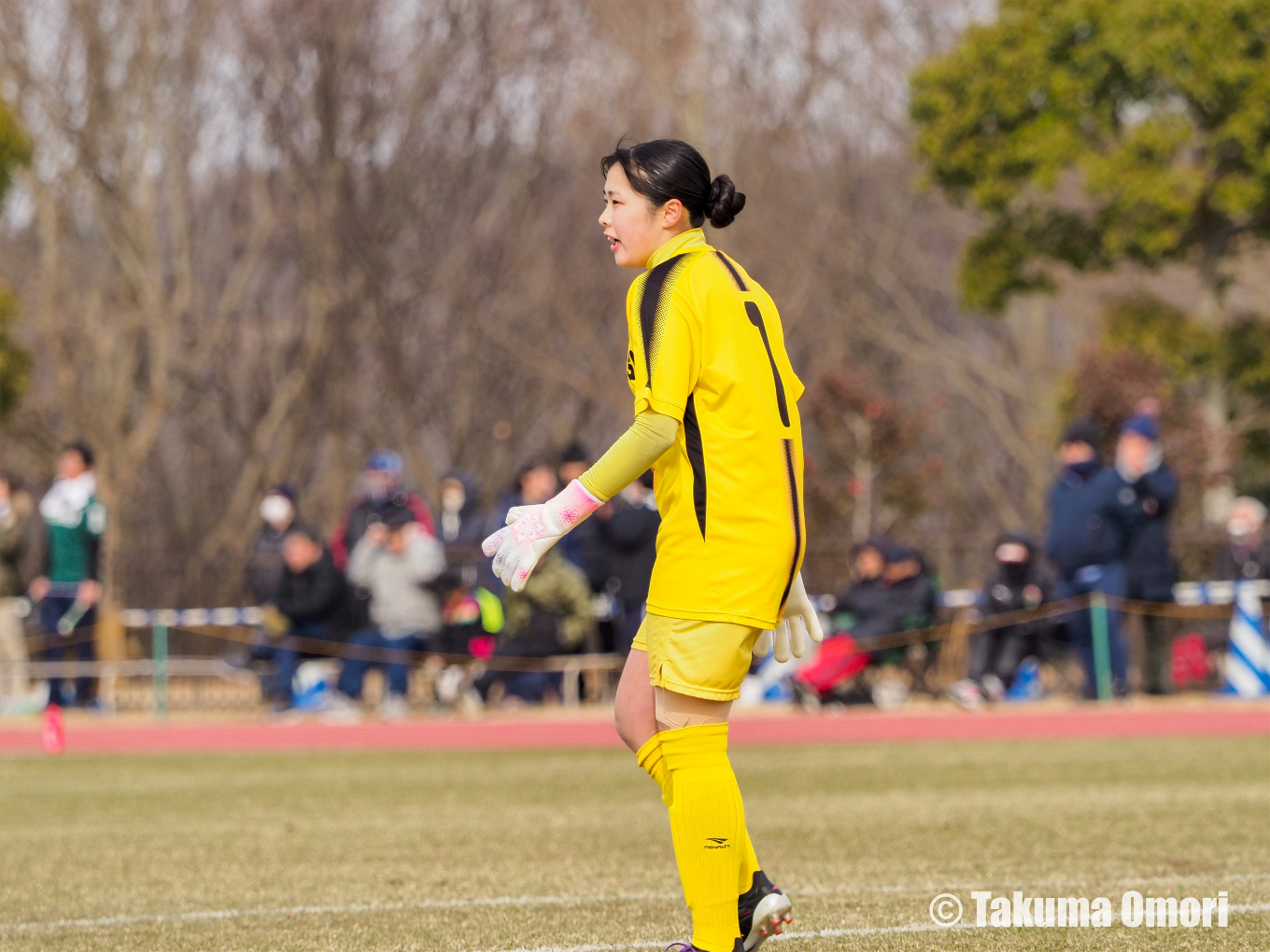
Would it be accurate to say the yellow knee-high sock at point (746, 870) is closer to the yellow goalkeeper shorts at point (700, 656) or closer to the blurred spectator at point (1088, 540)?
the yellow goalkeeper shorts at point (700, 656)

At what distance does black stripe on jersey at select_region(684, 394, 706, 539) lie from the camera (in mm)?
4359

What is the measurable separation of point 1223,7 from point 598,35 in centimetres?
1077

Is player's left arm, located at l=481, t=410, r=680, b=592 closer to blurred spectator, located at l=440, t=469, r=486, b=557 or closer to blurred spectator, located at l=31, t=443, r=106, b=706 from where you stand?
blurred spectator, located at l=31, t=443, r=106, b=706

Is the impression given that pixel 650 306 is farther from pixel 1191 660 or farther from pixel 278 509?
pixel 1191 660

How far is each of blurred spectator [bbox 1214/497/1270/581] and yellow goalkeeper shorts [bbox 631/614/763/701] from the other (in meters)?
13.2

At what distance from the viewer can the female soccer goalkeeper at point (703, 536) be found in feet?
14.2

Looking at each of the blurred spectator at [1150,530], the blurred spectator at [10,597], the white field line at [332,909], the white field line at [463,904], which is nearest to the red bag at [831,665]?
the blurred spectator at [1150,530]

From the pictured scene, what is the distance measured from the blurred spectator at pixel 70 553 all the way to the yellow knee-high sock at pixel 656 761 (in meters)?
12.0

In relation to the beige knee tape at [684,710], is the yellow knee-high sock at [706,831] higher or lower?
lower

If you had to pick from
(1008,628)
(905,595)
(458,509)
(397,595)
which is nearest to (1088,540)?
(1008,628)

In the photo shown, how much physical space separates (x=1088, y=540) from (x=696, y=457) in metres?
11.4

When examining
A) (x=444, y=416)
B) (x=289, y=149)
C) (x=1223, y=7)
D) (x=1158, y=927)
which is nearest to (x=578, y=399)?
(x=444, y=416)

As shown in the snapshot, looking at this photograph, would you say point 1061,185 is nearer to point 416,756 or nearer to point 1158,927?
point 416,756

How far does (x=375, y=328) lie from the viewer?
2686 centimetres
